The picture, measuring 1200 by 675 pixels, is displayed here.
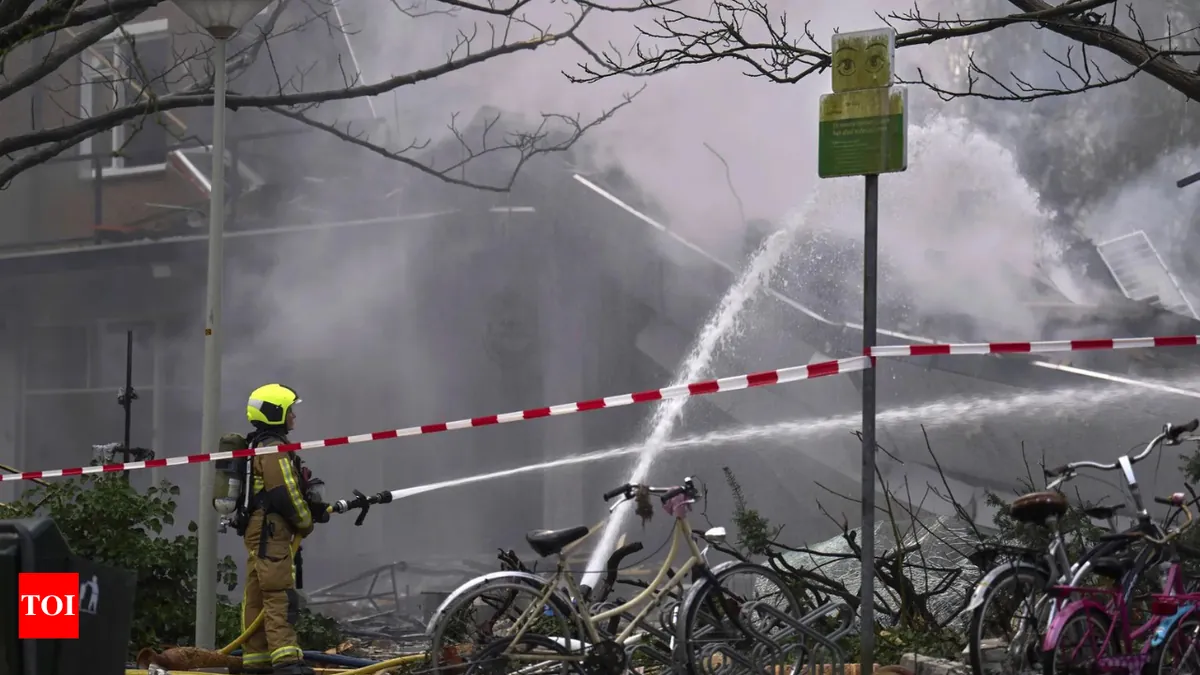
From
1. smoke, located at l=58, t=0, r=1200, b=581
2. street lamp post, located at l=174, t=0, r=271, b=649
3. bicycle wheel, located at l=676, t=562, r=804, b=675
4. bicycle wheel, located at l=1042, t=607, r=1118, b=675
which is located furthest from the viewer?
smoke, located at l=58, t=0, r=1200, b=581

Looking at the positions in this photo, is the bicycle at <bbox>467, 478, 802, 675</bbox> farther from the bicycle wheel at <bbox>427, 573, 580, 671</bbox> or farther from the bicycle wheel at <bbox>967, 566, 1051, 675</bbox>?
the bicycle wheel at <bbox>967, 566, 1051, 675</bbox>

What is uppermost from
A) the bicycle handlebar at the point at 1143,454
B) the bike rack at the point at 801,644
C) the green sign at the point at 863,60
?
the green sign at the point at 863,60

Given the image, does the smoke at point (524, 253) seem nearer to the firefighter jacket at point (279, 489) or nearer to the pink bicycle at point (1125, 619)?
the firefighter jacket at point (279, 489)

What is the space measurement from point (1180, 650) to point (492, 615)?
2420 mm

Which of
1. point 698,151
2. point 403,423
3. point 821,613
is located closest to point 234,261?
point 403,423

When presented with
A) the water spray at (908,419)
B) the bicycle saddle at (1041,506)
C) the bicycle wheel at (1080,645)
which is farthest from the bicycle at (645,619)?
the water spray at (908,419)

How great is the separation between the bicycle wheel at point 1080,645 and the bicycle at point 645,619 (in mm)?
1195

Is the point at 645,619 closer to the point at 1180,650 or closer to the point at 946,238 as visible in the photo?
the point at 1180,650

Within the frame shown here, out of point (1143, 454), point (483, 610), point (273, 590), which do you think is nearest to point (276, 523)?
point (273, 590)

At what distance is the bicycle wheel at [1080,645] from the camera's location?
4.50 meters

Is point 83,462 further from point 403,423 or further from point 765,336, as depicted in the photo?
point 765,336

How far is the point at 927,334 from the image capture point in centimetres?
1052

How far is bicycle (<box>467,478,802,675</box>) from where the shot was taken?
5180 mm

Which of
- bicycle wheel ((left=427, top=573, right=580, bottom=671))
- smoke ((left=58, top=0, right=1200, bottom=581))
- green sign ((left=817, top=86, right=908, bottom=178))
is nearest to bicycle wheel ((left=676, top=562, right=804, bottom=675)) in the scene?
bicycle wheel ((left=427, top=573, right=580, bottom=671))
